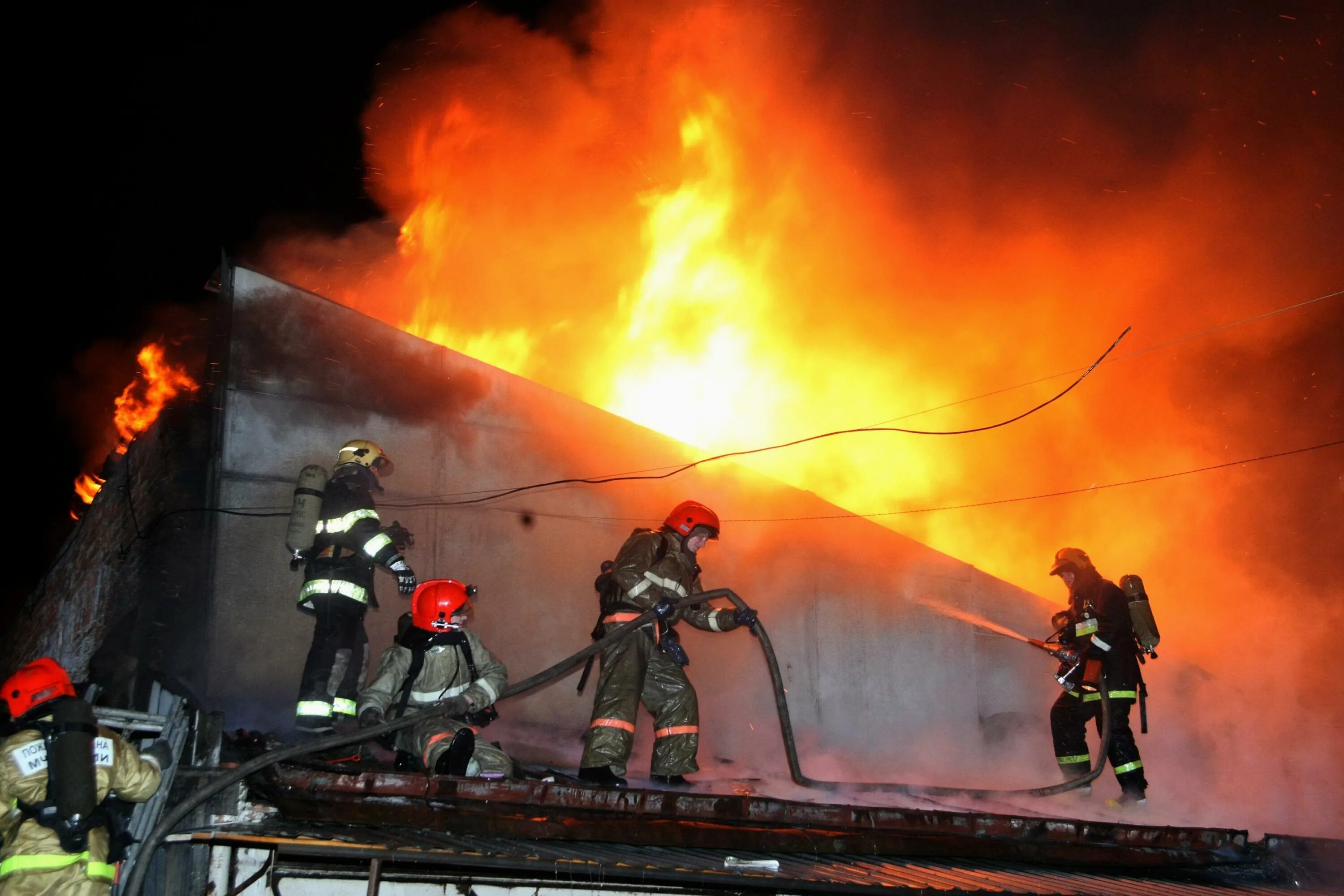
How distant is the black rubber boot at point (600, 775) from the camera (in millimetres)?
5539

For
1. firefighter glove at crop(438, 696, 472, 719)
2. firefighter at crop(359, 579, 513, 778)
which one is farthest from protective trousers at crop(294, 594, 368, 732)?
firefighter glove at crop(438, 696, 472, 719)

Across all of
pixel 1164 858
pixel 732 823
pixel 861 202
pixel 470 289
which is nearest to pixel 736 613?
pixel 732 823

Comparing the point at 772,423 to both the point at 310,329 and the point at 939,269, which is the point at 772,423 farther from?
the point at 310,329

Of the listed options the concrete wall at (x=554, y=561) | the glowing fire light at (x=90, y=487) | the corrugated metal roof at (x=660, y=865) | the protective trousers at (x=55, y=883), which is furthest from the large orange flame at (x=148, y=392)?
the corrugated metal roof at (x=660, y=865)

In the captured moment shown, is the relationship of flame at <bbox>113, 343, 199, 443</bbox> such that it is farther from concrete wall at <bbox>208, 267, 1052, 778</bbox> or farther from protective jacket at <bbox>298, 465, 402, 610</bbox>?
protective jacket at <bbox>298, 465, 402, 610</bbox>

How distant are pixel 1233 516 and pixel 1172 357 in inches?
104

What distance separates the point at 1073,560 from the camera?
7.72 meters

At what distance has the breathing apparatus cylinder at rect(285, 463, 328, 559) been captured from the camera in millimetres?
6152

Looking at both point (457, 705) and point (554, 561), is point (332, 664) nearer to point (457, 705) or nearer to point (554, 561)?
point (457, 705)

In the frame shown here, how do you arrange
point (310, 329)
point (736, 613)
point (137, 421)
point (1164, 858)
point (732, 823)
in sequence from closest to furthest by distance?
1. point (732, 823)
2. point (1164, 858)
3. point (736, 613)
4. point (310, 329)
5. point (137, 421)

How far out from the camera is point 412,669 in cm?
507

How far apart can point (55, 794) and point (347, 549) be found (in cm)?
255

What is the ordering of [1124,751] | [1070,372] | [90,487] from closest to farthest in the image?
[1124,751]
[90,487]
[1070,372]

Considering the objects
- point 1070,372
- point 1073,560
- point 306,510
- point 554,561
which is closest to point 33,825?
point 306,510
